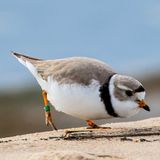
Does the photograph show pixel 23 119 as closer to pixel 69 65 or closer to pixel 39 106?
pixel 39 106

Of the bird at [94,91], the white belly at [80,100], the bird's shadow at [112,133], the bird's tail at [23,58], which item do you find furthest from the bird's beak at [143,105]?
the bird's tail at [23,58]

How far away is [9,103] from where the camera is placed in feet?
119

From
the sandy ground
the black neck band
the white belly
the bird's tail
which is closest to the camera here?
the sandy ground

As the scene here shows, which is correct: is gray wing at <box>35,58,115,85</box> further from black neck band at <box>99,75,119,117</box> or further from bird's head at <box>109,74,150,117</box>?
bird's head at <box>109,74,150,117</box>

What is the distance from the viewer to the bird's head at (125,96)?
934 cm

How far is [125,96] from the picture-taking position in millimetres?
9391

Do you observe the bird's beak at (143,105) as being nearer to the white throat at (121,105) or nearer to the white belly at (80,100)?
the white throat at (121,105)

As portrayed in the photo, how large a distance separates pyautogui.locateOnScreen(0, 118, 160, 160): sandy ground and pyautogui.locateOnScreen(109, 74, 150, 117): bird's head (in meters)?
0.28

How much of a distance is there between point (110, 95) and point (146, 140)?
3.51 ft

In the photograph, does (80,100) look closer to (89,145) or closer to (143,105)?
(143,105)

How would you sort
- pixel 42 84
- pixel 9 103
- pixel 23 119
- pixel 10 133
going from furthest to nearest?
pixel 9 103 → pixel 23 119 → pixel 10 133 → pixel 42 84

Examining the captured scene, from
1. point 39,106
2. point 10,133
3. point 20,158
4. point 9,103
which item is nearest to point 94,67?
point 20,158

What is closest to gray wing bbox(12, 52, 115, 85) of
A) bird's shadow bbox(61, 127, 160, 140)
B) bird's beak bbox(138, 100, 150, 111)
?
bird's beak bbox(138, 100, 150, 111)

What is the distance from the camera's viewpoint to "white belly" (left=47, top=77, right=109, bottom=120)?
9.19 m
